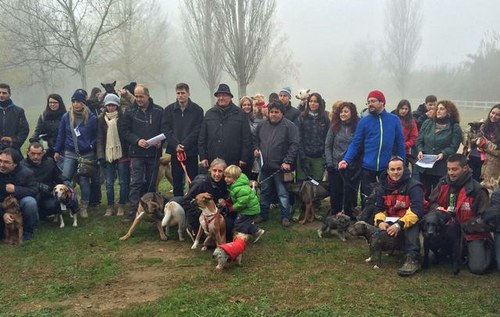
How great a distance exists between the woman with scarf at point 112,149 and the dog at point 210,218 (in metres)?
2.12

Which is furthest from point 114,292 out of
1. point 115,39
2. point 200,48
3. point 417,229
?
point 115,39

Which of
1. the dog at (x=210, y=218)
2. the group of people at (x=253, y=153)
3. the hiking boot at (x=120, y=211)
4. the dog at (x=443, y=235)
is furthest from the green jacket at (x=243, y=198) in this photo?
the hiking boot at (x=120, y=211)

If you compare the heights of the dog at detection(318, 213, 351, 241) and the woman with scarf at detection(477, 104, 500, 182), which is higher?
the woman with scarf at detection(477, 104, 500, 182)

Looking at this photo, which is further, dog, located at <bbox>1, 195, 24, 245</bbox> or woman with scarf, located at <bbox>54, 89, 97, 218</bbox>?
woman with scarf, located at <bbox>54, 89, 97, 218</bbox>

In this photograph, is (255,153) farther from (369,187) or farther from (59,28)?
(59,28)

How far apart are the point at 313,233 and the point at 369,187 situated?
1.02 m

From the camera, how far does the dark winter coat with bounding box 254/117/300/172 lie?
20.1ft

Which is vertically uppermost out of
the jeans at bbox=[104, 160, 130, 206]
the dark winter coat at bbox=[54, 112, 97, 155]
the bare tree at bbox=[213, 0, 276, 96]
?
the bare tree at bbox=[213, 0, 276, 96]

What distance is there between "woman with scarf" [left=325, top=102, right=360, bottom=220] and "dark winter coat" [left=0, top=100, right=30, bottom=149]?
195 inches

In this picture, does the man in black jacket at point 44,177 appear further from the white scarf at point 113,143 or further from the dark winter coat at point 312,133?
the dark winter coat at point 312,133

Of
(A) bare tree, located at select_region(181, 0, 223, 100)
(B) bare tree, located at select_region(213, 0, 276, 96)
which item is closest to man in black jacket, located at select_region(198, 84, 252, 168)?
(B) bare tree, located at select_region(213, 0, 276, 96)

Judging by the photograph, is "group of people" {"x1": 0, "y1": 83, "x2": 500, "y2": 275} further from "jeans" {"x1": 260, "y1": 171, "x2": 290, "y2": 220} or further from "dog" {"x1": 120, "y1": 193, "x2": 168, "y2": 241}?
"dog" {"x1": 120, "y1": 193, "x2": 168, "y2": 241}

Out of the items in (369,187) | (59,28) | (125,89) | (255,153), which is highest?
(59,28)

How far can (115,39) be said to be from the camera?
23.5 meters
